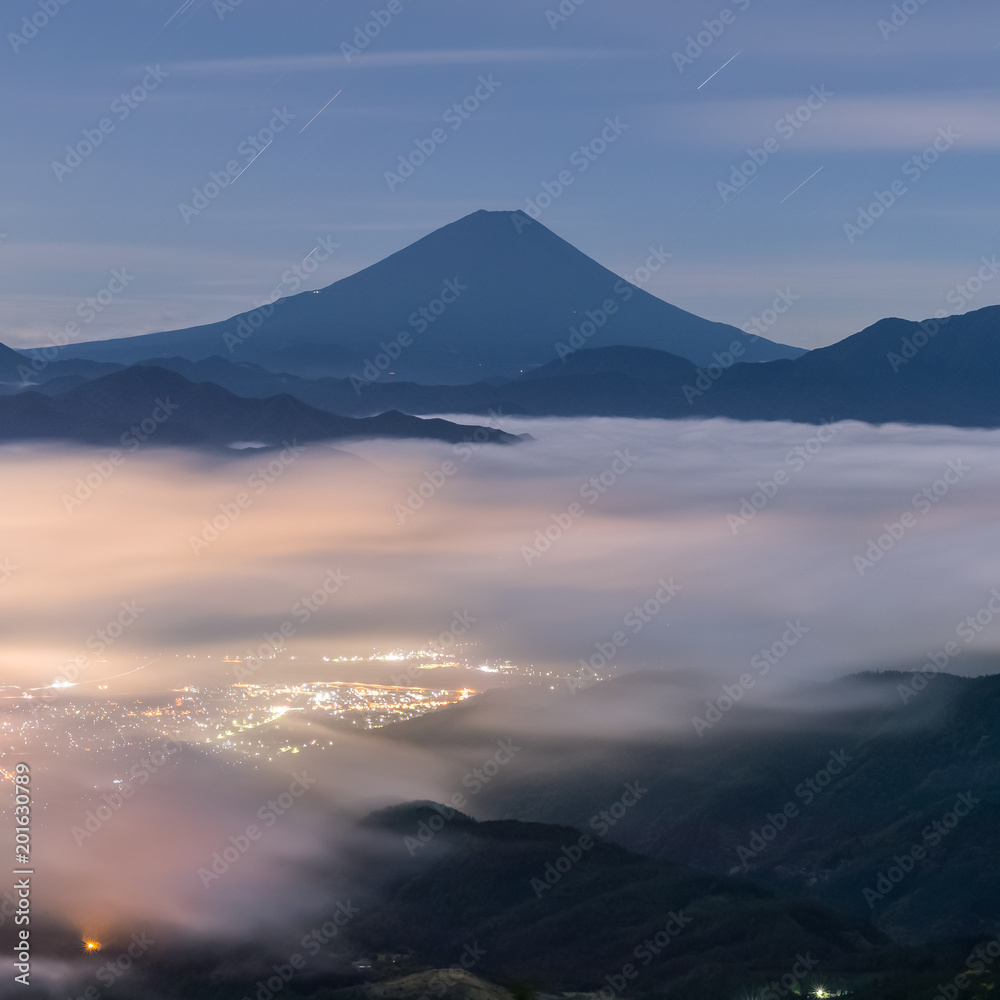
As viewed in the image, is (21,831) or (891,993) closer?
(21,831)

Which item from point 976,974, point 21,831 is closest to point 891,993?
point 976,974

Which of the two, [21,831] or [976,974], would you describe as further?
[976,974]

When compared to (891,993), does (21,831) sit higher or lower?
higher

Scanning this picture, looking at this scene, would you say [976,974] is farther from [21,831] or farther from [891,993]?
[21,831]

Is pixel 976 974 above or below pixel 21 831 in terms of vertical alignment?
below
